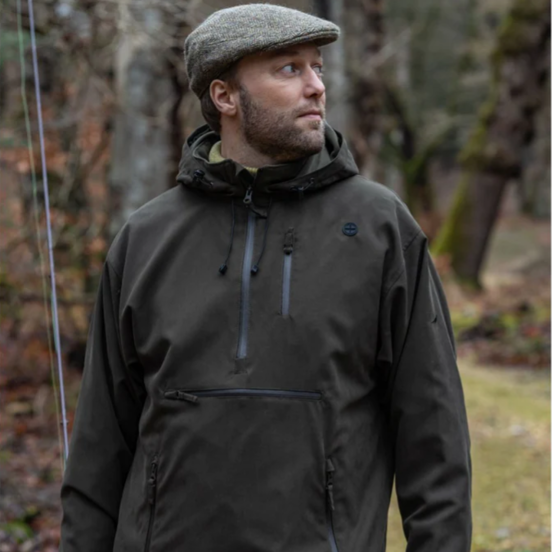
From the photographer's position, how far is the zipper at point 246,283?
2545mm

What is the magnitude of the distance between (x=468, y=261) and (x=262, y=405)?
45.8ft

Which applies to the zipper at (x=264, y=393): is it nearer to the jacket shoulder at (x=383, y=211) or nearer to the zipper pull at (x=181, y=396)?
the zipper pull at (x=181, y=396)

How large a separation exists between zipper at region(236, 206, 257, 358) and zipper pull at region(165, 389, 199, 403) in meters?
0.16

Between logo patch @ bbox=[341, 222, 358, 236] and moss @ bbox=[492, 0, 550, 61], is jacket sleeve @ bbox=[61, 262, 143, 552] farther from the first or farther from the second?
moss @ bbox=[492, 0, 550, 61]

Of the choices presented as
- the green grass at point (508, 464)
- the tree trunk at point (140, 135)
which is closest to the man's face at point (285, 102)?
the green grass at point (508, 464)

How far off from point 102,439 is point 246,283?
658 mm

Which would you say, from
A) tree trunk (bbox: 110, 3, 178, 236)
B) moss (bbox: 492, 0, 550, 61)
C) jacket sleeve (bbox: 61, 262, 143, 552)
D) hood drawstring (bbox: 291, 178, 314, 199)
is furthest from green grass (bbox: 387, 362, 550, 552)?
moss (bbox: 492, 0, 550, 61)

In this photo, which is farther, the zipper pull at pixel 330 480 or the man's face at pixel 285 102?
the man's face at pixel 285 102

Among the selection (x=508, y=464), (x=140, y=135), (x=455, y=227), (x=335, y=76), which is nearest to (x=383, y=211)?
(x=140, y=135)

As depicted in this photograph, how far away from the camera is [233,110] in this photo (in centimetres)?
279

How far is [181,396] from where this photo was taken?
8.40ft

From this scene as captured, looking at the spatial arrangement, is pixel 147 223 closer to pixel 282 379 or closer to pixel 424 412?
pixel 282 379

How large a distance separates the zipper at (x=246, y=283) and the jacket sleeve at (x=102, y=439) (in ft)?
1.38

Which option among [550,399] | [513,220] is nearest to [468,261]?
[550,399]
